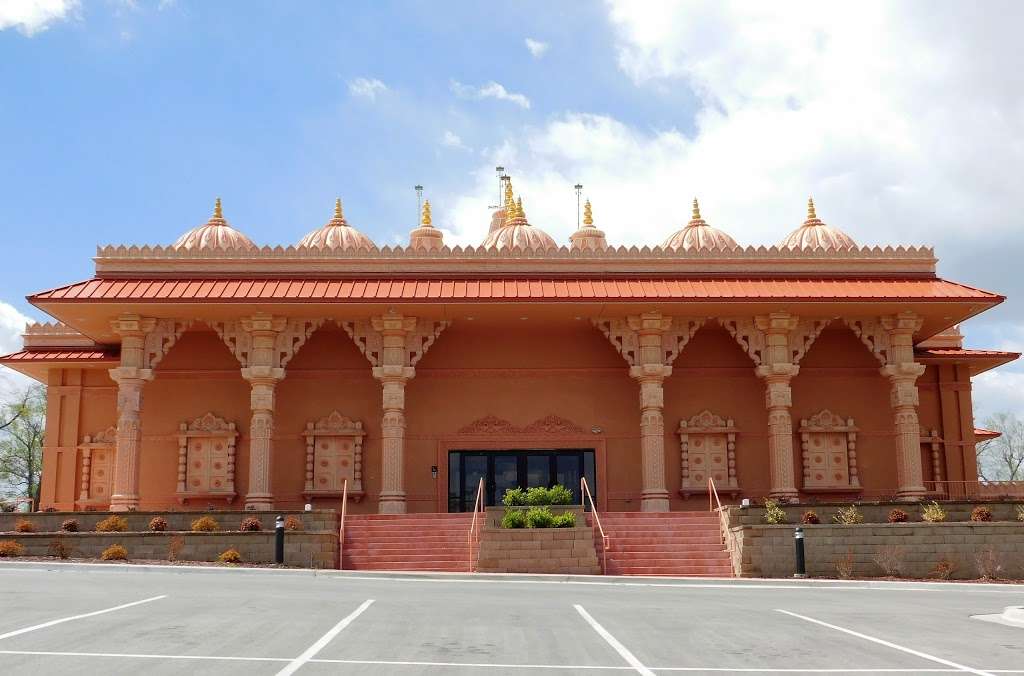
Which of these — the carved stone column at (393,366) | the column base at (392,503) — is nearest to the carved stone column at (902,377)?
the carved stone column at (393,366)

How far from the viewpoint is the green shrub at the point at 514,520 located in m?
22.4

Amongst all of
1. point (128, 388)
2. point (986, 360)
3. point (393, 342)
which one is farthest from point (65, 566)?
point (986, 360)

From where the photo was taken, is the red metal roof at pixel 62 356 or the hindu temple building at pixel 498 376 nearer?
the hindu temple building at pixel 498 376

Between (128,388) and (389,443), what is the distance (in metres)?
7.03

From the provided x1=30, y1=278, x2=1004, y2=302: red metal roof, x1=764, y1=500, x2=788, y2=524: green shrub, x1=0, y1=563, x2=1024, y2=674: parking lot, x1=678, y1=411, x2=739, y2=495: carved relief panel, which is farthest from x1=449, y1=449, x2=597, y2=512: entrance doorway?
x1=0, y1=563, x2=1024, y2=674: parking lot

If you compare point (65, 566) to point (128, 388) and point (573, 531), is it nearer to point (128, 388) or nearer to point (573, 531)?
point (128, 388)

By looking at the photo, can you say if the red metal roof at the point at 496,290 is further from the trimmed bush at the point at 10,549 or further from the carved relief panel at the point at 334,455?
the trimmed bush at the point at 10,549

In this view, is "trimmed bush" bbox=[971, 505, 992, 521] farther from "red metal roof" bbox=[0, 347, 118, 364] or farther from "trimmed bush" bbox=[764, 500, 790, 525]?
"red metal roof" bbox=[0, 347, 118, 364]

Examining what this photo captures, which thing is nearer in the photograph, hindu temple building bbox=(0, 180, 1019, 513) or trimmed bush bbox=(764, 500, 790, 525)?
trimmed bush bbox=(764, 500, 790, 525)

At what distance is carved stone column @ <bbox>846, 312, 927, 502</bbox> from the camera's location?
2722cm

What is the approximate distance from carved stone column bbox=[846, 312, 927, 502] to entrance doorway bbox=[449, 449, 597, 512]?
843 centimetres

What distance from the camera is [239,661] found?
8844mm

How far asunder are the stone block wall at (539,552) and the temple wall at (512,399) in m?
7.41

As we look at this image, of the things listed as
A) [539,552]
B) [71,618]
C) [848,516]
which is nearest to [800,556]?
[848,516]
